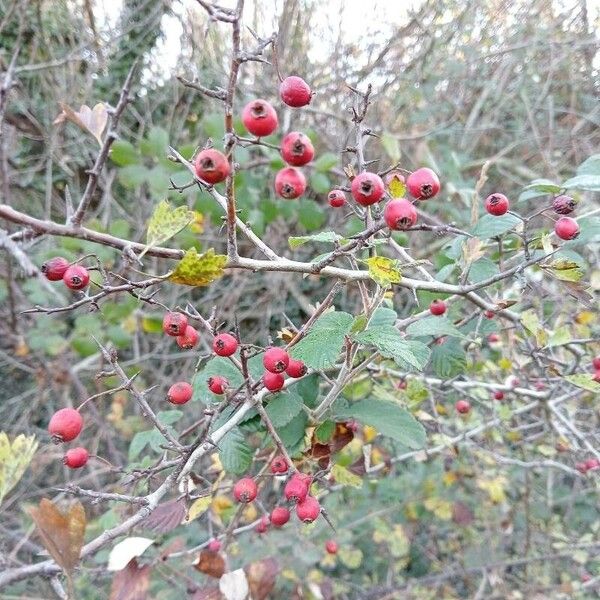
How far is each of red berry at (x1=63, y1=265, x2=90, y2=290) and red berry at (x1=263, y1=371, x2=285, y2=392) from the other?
312mm

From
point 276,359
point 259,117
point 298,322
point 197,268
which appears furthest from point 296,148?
Answer: point 298,322

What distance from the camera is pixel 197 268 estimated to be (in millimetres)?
661

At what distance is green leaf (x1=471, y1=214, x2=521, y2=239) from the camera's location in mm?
1008

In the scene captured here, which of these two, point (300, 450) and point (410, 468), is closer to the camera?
point (300, 450)

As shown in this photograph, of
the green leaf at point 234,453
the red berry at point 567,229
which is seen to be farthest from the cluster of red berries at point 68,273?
the red berry at point 567,229

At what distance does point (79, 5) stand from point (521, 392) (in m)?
3.91

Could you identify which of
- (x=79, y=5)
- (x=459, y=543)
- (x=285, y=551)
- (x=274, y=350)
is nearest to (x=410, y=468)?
(x=459, y=543)

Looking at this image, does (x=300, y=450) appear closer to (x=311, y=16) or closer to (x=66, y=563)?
(x=66, y=563)

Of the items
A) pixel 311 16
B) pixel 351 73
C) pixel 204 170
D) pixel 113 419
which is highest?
pixel 311 16

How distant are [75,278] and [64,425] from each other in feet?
0.92

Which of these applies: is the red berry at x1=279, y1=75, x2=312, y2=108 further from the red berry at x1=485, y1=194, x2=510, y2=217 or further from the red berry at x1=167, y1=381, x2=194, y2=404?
the red berry at x1=167, y1=381, x2=194, y2=404

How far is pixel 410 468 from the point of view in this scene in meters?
2.86

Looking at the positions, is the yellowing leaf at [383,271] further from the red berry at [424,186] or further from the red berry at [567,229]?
the red berry at [567,229]

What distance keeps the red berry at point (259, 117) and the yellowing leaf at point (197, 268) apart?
18cm
